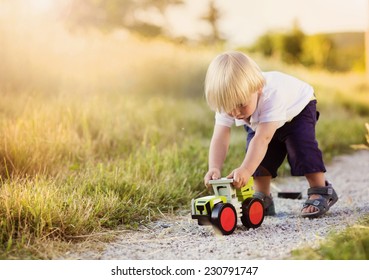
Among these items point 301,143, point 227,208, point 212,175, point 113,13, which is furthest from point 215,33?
point 227,208

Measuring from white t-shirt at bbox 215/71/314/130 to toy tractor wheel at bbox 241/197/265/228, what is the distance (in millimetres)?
330

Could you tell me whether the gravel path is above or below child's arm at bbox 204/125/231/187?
below

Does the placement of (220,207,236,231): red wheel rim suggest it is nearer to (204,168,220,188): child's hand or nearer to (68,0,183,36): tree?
(204,168,220,188): child's hand

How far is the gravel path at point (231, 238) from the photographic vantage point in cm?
186

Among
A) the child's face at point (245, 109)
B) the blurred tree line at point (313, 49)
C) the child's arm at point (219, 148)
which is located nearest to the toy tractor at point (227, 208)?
the child's arm at point (219, 148)

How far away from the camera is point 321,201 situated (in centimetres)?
237

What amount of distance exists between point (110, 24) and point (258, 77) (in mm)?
4304

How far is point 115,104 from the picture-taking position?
4.25 meters

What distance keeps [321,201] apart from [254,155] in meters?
0.43

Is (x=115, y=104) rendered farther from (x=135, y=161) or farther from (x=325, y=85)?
(x=325, y=85)

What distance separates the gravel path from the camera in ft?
6.09

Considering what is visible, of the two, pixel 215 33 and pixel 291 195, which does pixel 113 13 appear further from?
pixel 291 195

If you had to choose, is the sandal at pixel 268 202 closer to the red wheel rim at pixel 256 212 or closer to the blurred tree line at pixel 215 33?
the red wheel rim at pixel 256 212

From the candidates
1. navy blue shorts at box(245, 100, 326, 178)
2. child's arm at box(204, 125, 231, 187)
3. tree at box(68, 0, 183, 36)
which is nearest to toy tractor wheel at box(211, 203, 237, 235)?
child's arm at box(204, 125, 231, 187)
